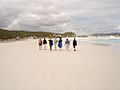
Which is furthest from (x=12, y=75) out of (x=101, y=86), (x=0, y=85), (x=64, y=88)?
(x=101, y=86)

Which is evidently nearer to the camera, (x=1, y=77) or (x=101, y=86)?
(x=101, y=86)

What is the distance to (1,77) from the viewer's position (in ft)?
26.1

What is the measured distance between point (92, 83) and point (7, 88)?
2.78 m

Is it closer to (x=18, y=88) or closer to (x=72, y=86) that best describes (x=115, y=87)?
(x=72, y=86)

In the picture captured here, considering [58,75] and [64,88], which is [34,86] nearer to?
[64,88]

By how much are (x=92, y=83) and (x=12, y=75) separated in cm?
327

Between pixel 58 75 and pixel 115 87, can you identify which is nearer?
pixel 115 87

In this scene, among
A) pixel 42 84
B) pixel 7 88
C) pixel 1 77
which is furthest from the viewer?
pixel 1 77

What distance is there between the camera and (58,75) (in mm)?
8367

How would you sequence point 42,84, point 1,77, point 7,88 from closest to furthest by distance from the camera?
point 7,88 → point 42,84 → point 1,77

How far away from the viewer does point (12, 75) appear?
27.4 feet

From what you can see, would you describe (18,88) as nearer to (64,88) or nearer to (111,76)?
(64,88)

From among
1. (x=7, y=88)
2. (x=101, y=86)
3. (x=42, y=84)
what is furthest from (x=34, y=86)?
(x=101, y=86)

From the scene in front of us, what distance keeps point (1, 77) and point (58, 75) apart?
2.21 metres
